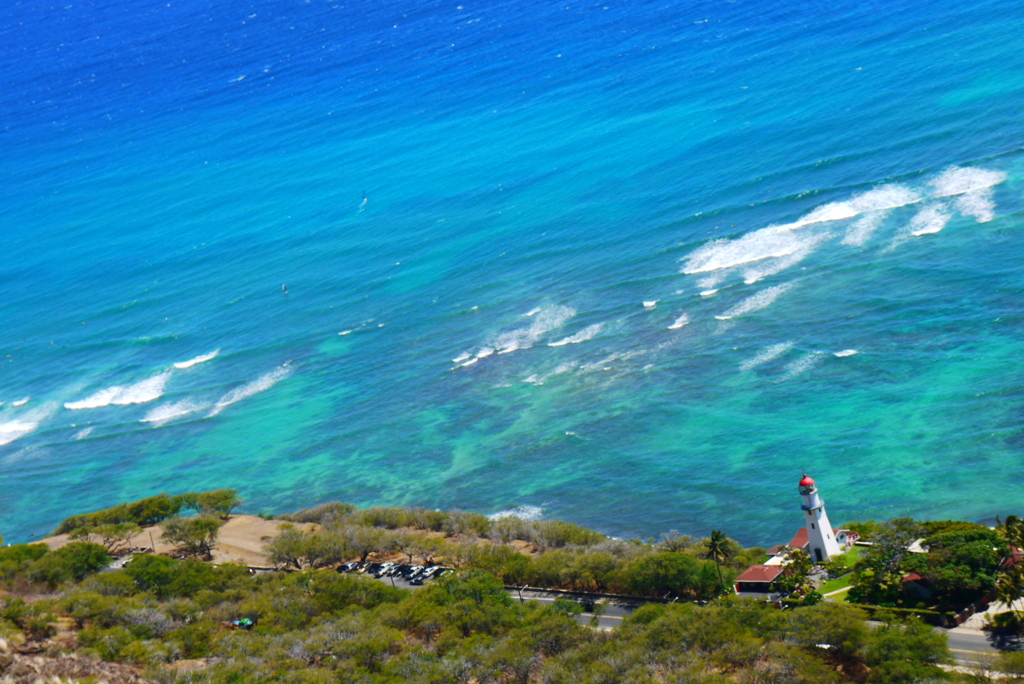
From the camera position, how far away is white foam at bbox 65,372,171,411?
3728 inches

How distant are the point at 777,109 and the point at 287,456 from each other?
68.0m

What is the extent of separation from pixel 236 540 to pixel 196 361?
36671mm

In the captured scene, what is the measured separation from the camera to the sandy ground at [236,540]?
210 ft

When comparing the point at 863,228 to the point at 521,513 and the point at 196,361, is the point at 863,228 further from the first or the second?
the point at 196,361

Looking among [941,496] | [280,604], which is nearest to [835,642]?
[941,496]

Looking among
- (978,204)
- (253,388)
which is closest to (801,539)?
(978,204)

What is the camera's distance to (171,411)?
91125mm

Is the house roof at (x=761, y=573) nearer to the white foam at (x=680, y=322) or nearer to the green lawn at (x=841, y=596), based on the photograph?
the green lawn at (x=841, y=596)

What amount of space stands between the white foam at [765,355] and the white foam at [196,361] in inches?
2077

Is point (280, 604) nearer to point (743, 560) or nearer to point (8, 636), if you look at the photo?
point (8, 636)

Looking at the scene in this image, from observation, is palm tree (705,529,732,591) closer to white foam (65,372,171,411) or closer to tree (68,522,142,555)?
tree (68,522,142,555)

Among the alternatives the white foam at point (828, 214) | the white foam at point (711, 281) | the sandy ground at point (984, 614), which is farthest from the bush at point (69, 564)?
the white foam at point (828, 214)

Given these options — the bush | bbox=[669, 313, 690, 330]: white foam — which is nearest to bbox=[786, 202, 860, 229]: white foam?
bbox=[669, 313, 690, 330]: white foam

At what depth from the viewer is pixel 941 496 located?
5650 centimetres
